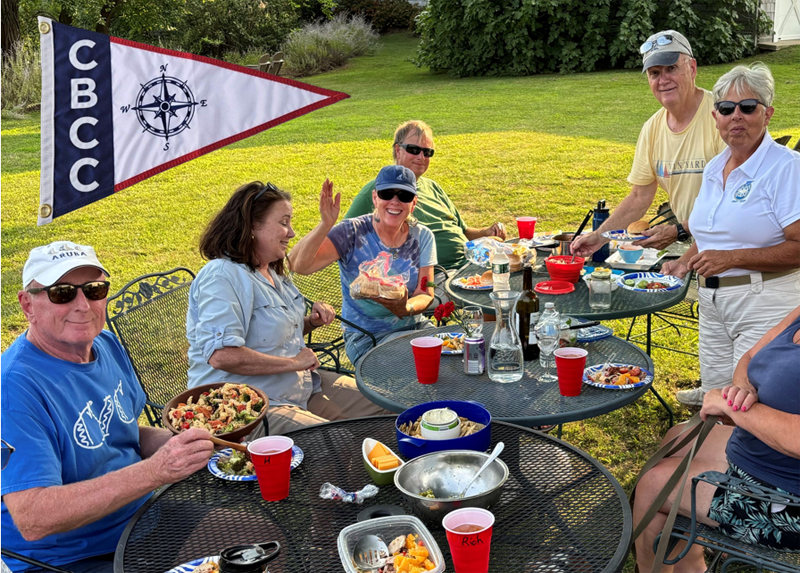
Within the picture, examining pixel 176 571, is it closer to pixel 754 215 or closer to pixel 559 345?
pixel 559 345

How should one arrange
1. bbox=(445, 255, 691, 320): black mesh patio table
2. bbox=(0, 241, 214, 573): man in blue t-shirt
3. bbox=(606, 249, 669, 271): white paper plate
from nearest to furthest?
1. bbox=(0, 241, 214, 573): man in blue t-shirt
2. bbox=(445, 255, 691, 320): black mesh patio table
3. bbox=(606, 249, 669, 271): white paper plate

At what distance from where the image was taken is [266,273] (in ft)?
12.6

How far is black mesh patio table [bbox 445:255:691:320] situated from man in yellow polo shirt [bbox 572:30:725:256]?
597 millimetres

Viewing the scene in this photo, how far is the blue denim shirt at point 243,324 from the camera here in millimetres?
3496

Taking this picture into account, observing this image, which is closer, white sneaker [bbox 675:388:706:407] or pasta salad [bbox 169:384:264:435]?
pasta salad [bbox 169:384:264:435]

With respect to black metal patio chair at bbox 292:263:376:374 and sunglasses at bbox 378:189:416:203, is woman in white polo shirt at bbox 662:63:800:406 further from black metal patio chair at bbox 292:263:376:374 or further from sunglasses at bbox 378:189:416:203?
black metal patio chair at bbox 292:263:376:374

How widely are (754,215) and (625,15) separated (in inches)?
652

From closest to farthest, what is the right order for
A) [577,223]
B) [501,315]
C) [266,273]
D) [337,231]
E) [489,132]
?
[501,315]
[266,273]
[337,231]
[577,223]
[489,132]

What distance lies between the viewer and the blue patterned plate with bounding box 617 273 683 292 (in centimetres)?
429

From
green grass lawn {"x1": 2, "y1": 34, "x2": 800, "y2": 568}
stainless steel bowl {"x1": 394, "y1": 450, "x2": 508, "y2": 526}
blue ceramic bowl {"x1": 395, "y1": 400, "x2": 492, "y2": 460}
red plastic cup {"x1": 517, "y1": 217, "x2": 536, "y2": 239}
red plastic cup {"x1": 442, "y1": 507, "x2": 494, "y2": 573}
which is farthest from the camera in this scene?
green grass lawn {"x1": 2, "y1": 34, "x2": 800, "y2": 568}

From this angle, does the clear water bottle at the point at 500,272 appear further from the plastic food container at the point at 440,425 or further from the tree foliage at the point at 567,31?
the tree foliage at the point at 567,31

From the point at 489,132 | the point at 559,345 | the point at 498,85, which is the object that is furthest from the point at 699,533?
the point at 498,85

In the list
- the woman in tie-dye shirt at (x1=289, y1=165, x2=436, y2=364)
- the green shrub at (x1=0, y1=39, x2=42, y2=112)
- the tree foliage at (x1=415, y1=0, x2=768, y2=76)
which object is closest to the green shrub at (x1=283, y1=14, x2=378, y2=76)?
the tree foliage at (x1=415, y1=0, x2=768, y2=76)

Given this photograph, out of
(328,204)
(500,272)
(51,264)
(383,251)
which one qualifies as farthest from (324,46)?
(51,264)
